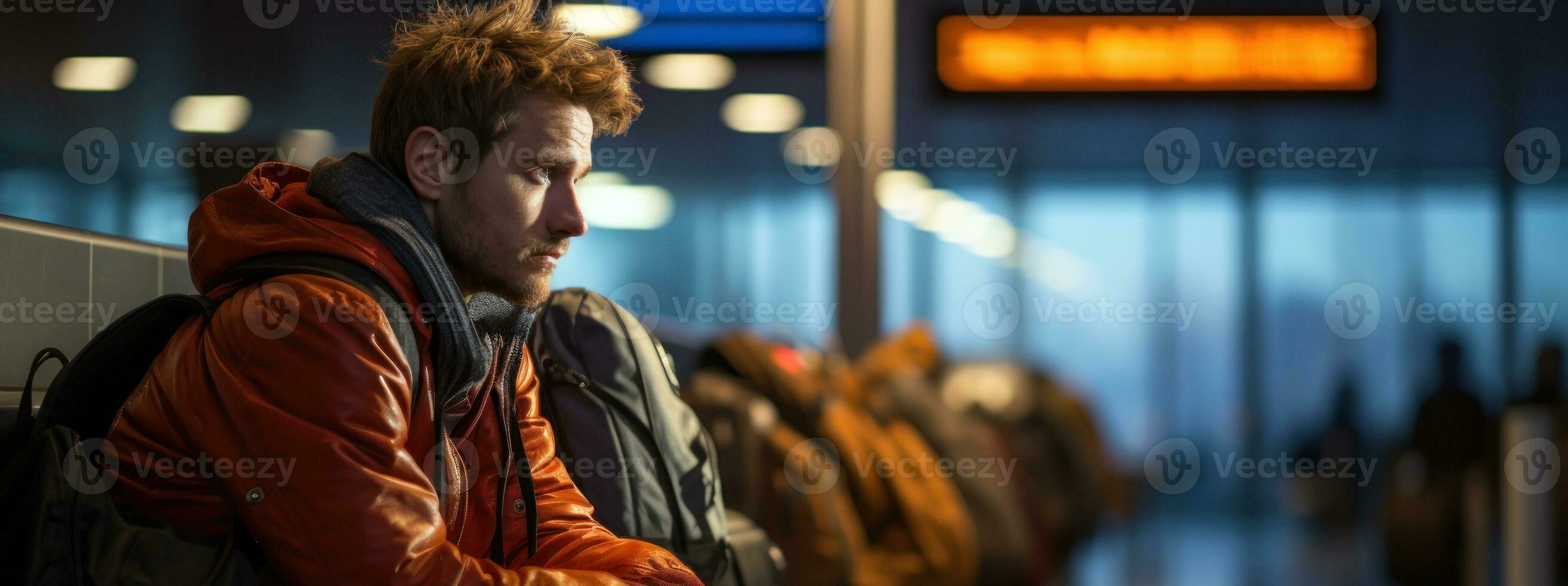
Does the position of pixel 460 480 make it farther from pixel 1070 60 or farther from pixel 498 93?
pixel 1070 60

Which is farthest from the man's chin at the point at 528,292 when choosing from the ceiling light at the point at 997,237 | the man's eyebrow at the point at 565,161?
the ceiling light at the point at 997,237

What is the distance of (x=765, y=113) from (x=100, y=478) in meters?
2.31

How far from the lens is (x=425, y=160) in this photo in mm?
1180

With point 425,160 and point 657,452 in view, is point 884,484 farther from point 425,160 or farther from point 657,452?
point 425,160

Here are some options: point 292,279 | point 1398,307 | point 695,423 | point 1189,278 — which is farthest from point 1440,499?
point 292,279

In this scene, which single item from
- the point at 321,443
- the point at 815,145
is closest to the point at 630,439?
the point at 321,443

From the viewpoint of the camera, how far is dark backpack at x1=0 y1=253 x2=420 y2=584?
0.90m

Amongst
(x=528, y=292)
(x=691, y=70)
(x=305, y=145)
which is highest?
(x=691, y=70)

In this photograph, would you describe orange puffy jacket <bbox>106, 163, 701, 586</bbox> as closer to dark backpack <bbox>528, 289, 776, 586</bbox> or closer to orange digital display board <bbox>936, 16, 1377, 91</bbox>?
dark backpack <bbox>528, 289, 776, 586</bbox>

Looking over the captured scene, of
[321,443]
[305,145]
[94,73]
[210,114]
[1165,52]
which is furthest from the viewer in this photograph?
[1165,52]

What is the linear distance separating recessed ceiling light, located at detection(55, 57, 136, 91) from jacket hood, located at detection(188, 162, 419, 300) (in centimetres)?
99

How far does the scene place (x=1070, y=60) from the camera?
2938 millimetres

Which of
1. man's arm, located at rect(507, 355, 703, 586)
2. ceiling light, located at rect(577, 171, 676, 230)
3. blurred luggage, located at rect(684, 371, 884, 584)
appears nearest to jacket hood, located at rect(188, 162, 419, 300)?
man's arm, located at rect(507, 355, 703, 586)

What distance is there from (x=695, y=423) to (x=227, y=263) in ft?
3.20
